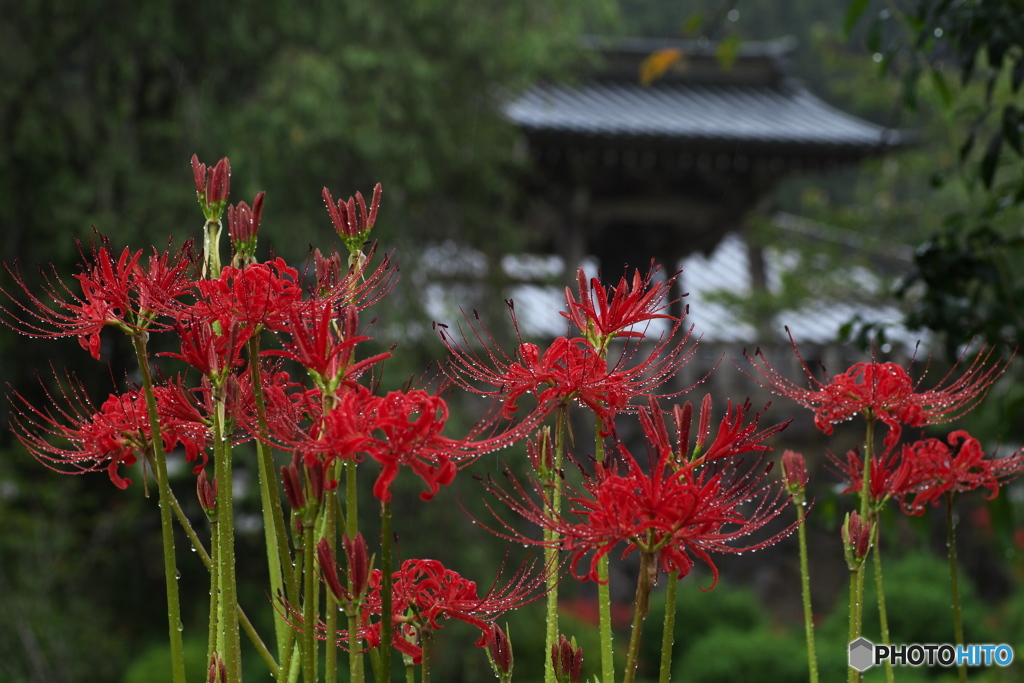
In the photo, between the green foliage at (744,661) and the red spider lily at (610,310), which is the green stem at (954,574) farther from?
the green foliage at (744,661)

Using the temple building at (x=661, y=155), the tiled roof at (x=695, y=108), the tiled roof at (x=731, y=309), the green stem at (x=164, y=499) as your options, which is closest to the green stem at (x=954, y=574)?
the green stem at (x=164, y=499)

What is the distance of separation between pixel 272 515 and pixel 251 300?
20 centimetres

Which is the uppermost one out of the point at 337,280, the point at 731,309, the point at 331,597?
the point at 337,280

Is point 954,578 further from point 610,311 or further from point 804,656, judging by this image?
point 804,656

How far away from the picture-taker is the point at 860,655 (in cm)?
98

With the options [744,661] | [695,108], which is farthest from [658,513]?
[695,108]

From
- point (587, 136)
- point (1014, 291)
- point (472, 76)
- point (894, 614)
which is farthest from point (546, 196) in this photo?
point (1014, 291)

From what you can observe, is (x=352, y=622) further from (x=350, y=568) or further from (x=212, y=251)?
(x=212, y=251)

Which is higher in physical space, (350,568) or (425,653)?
(350,568)

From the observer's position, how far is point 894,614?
25.3ft

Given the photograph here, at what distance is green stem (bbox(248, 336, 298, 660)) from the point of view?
84 centimetres

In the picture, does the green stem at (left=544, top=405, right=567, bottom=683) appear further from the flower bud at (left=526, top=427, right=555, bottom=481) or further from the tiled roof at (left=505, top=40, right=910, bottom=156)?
the tiled roof at (left=505, top=40, right=910, bottom=156)

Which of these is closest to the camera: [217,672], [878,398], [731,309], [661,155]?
[217,672]

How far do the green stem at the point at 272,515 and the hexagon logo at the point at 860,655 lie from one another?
525 mm
